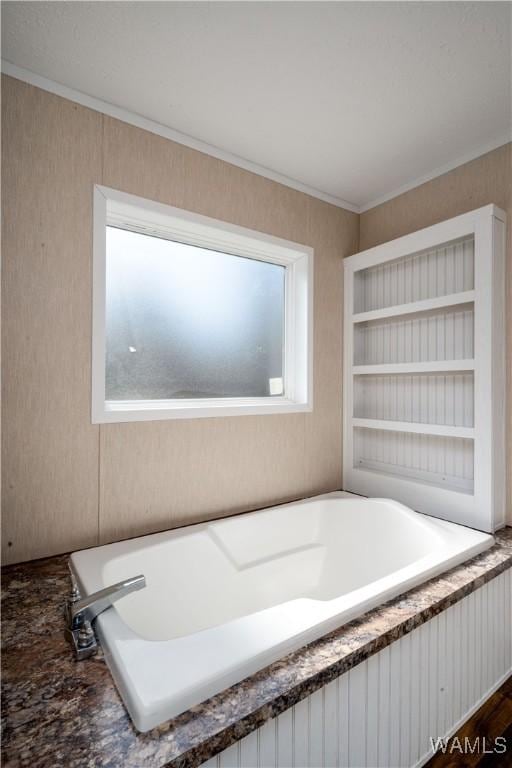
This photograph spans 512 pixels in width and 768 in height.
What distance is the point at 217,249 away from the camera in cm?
208

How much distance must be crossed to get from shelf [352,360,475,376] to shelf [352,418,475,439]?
29 cm

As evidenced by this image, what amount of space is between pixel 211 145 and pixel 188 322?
0.87 m

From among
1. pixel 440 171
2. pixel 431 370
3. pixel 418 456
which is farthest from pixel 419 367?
pixel 440 171

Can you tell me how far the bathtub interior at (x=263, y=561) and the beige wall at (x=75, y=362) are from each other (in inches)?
7.3

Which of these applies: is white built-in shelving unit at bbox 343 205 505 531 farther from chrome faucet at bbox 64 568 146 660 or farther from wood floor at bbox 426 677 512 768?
chrome faucet at bbox 64 568 146 660

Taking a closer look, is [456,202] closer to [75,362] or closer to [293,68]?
[293,68]

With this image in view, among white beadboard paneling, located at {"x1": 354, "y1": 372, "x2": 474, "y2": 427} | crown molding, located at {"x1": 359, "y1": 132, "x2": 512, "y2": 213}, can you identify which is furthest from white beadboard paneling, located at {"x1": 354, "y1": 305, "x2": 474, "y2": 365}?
crown molding, located at {"x1": 359, "y1": 132, "x2": 512, "y2": 213}

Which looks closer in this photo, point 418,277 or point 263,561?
point 263,561

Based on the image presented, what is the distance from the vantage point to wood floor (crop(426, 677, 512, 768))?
4.24ft

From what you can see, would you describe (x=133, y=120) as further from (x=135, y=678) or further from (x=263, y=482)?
(x=135, y=678)

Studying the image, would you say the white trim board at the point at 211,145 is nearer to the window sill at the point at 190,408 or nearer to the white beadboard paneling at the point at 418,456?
the window sill at the point at 190,408

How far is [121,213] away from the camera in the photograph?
5.67ft

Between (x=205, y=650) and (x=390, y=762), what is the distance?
74cm

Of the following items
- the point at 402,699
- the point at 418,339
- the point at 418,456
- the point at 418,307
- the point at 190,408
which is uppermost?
the point at 418,307
